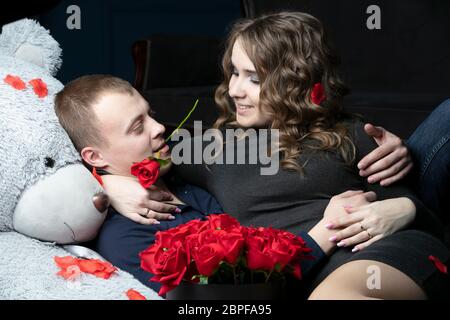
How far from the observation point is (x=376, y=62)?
3088mm

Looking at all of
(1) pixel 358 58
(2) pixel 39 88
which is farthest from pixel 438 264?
(1) pixel 358 58

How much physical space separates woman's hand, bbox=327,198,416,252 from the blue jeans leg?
0.31 meters

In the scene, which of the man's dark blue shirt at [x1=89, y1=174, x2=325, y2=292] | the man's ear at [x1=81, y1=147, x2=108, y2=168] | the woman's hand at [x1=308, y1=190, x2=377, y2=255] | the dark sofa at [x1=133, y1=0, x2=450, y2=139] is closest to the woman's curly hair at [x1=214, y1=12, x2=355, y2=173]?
the woman's hand at [x1=308, y1=190, x2=377, y2=255]

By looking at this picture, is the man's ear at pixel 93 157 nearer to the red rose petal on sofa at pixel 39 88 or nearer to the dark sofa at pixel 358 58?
the red rose petal on sofa at pixel 39 88

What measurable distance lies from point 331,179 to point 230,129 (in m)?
0.34

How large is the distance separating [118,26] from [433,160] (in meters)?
2.87

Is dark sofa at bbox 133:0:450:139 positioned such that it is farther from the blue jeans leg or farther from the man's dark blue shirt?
the man's dark blue shirt

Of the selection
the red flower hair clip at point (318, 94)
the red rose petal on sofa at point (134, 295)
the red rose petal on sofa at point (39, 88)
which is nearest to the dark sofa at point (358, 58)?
the red flower hair clip at point (318, 94)

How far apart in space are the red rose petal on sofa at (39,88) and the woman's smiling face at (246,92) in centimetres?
43

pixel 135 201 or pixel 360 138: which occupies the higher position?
pixel 360 138

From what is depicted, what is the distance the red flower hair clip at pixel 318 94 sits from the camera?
1.71m

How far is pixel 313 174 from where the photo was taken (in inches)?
62.6

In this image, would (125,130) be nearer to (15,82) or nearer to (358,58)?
(15,82)
